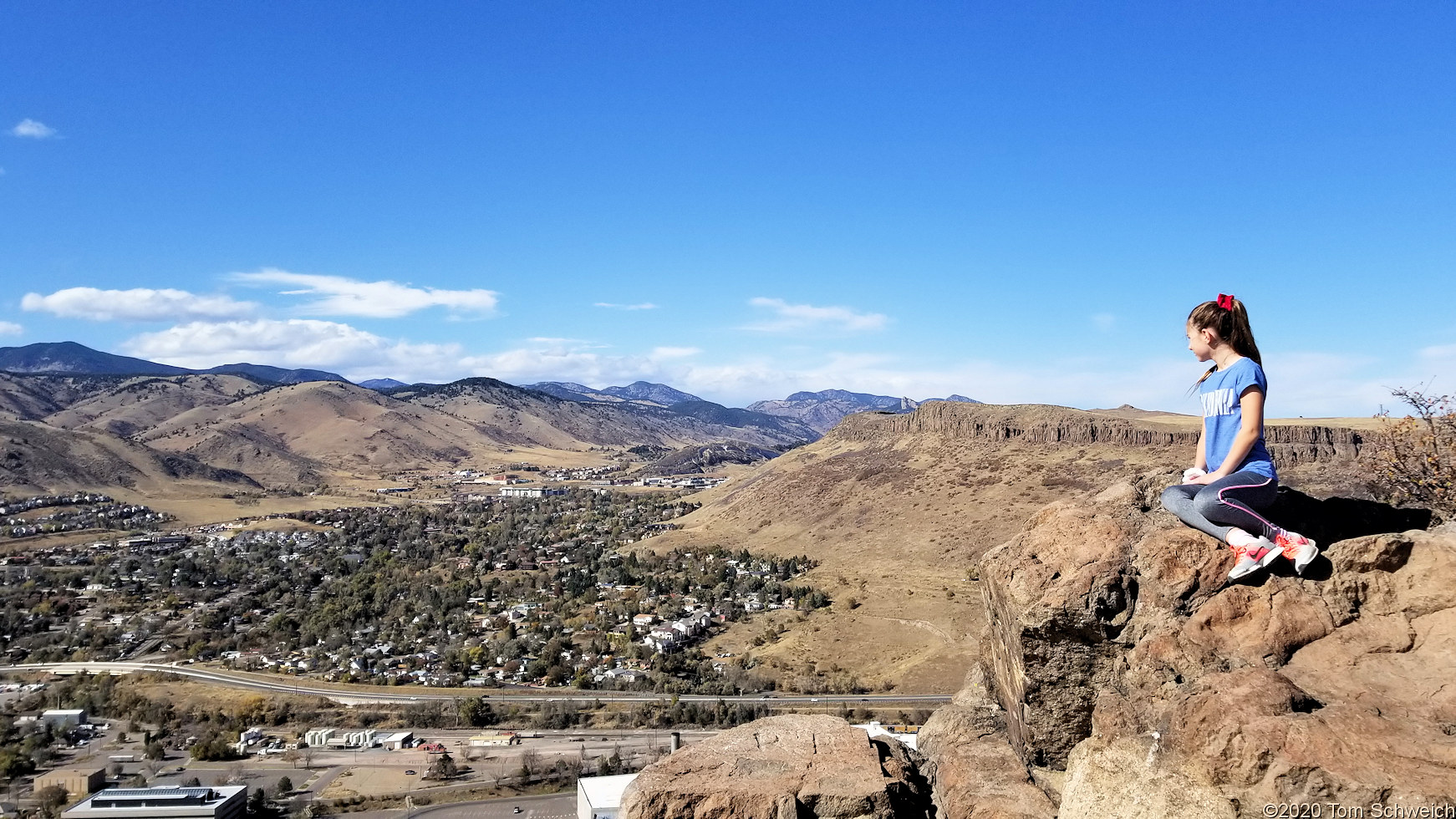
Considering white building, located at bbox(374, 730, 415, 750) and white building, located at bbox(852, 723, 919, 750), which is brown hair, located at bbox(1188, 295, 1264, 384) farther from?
white building, located at bbox(374, 730, 415, 750)

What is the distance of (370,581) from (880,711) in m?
48.7

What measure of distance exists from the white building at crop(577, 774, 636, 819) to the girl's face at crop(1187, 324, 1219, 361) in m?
20.3

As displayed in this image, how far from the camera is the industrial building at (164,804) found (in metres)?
26.7

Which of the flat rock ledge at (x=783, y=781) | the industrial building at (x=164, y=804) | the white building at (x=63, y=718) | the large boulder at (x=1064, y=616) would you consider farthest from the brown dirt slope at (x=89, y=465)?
the large boulder at (x=1064, y=616)

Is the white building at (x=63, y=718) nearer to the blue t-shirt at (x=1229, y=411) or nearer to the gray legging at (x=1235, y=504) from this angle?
the gray legging at (x=1235, y=504)

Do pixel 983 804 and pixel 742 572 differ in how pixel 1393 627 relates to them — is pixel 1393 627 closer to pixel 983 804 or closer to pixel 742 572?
pixel 983 804

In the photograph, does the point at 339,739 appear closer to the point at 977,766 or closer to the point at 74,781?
the point at 74,781

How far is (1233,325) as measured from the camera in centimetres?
637

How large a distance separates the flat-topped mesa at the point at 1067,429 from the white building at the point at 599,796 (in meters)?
35.2

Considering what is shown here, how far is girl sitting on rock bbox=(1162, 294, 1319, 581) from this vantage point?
6.11 m

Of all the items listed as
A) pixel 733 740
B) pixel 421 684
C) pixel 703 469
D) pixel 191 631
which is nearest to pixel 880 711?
pixel 421 684

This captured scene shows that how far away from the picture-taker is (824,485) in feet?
266

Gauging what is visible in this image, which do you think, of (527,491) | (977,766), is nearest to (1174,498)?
(977,766)

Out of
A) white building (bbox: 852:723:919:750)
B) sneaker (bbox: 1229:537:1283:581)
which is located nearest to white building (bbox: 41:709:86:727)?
white building (bbox: 852:723:919:750)
